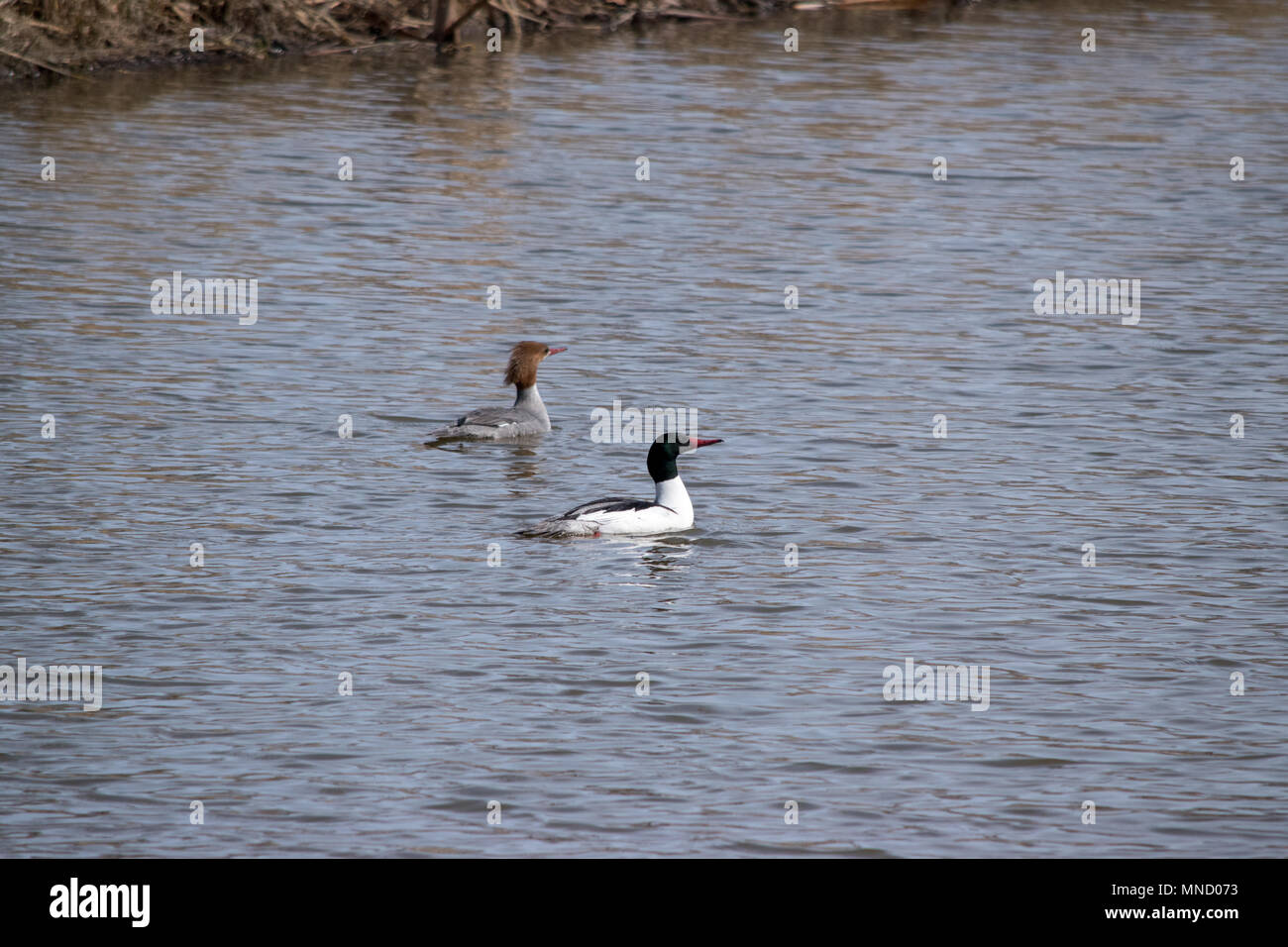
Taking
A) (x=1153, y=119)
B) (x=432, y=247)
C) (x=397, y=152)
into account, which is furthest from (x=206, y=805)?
(x=1153, y=119)

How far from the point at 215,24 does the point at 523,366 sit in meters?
16.3

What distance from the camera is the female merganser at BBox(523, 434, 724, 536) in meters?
12.3

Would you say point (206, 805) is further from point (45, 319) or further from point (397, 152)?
point (397, 152)

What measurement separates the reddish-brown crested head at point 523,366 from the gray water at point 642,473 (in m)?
0.50

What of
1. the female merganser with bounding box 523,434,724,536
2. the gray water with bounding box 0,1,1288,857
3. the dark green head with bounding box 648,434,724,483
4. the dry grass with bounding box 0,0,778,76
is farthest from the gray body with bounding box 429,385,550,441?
the dry grass with bounding box 0,0,778,76

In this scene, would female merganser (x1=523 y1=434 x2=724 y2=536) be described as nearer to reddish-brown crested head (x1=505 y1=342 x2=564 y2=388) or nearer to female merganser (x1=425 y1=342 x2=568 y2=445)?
female merganser (x1=425 y1=342 x2=568 y2=445)

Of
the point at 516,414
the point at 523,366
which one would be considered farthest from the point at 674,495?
the point at 523,366

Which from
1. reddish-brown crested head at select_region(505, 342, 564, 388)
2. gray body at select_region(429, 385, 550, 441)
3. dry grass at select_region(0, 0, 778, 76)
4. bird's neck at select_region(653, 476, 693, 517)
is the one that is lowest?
gray body at select_region(429, 385, 550, 441)

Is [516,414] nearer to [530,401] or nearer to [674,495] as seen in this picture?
[530,401]

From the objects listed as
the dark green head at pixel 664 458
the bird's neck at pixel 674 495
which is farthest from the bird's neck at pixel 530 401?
the bird's neck at pixel 674 495

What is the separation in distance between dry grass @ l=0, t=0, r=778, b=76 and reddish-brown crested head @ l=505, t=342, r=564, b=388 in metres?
14.4

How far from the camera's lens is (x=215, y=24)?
29.3 metres

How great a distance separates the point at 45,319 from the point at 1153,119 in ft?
53.9

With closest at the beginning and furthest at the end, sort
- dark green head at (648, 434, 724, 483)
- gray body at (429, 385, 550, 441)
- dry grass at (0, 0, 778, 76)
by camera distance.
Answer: dark green head at (648, 434, 724, 483) < gray body at (429, 385, 550, 441) < dry grass at (0, 0, 778, 76)
